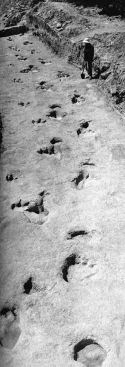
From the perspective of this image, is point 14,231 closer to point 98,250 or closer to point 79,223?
point 79,223

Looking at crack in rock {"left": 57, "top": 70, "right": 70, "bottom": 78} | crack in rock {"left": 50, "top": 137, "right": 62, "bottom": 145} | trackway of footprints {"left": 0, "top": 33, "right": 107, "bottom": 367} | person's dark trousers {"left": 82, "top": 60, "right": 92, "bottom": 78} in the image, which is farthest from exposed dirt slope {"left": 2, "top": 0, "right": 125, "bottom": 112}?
crack in rock {"left": 50, "top": 137, "right": 62, "bottom": 145}

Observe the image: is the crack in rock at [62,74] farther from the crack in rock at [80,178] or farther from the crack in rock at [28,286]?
the crack in rock at [28,286]

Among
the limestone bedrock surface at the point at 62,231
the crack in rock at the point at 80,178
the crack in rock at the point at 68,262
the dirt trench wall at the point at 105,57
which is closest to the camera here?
the limestone bedrock surface at the point at 62,231

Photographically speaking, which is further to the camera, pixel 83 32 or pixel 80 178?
pixel 83 32

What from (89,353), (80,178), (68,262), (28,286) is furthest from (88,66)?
(89,353)

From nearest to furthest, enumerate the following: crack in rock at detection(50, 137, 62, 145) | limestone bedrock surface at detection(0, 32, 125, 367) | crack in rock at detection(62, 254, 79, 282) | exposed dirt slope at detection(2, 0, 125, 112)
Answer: limestone bedrock surface at detection(0, 32, 125, 367)
crack in rock at detection(62, 254, 79, 282)
crack in rock at detection(50, 137, 62, 145)
exposed dirt slope at detection(2, 0, 125, 112)

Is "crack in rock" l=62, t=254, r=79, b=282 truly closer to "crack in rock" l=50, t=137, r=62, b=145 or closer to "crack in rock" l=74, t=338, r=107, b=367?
"crack in rock" l=74, t=338, r=107, b=367

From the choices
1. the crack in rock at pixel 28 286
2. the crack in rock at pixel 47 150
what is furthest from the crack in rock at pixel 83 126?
the crack in rock at pixel 28 286

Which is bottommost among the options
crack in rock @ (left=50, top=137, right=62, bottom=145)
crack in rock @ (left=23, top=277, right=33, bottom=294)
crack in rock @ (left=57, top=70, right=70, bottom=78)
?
crack in rock @ (left=23, top=277, right=33, bottom=294)

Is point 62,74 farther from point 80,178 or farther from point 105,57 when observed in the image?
point 80,178
